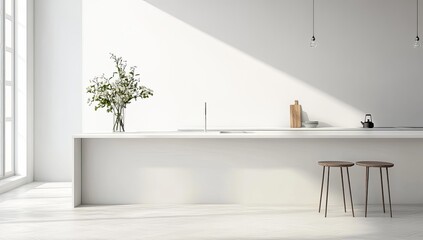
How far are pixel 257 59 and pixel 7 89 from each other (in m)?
3.37

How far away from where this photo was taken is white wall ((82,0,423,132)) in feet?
23.6

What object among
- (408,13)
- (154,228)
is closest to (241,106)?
(408,13)

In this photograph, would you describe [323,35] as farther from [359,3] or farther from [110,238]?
[110,238]

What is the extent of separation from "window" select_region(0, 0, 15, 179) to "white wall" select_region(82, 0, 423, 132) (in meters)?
0.96

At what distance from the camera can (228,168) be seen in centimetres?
554

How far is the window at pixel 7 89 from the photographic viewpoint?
6.85m

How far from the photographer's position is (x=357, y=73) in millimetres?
7242

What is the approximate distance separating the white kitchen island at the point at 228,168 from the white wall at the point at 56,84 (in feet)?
7.10

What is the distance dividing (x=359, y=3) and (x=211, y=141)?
3.18 metres

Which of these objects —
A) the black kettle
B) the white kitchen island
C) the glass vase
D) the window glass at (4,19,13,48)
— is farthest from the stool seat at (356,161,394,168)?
the window glass at (4,19,13,48)

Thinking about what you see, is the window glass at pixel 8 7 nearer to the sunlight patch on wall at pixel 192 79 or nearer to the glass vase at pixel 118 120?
the sunlight patch on wall at pixel 192 79

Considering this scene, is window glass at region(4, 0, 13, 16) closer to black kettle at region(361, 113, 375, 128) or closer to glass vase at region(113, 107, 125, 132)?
glass vase at region(113, 107, 125, 132)

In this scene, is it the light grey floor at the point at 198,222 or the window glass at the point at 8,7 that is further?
the window glass at the point at 8,7

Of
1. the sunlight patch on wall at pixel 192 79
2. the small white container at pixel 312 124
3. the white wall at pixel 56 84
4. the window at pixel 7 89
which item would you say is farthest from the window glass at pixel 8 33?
the small white container at pixel 312 124
